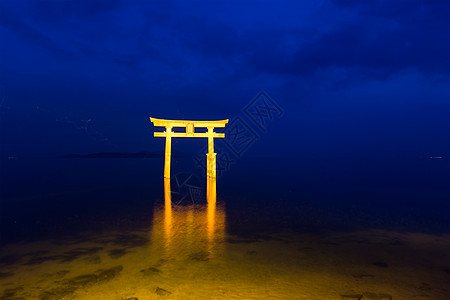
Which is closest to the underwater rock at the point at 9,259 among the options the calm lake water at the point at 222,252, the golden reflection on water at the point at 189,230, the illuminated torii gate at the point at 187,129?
the calm lake water at the point at 222,252

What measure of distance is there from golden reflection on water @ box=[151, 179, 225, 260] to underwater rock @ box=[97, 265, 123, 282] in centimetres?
117

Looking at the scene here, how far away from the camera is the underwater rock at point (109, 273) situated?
513 cm

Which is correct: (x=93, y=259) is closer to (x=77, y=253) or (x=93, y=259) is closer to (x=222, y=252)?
(x=77, y=253)

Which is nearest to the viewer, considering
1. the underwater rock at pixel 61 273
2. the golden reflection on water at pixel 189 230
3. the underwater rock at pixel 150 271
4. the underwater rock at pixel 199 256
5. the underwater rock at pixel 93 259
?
the underwater rock at pixel 61 273

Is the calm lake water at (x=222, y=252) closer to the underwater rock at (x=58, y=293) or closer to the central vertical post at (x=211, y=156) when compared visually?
the underwater rock at (x=58, y=293)

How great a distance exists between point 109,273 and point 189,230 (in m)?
3.38

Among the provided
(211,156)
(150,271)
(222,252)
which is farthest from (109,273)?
(211,156)

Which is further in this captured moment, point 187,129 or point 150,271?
point 187,129

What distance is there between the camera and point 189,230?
335 inches

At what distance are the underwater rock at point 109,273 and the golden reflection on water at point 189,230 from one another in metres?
1.17

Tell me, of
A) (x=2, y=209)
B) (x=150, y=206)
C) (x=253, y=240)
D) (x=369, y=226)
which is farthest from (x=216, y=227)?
(x=2, y=209)

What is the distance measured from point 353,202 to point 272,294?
1211 cm

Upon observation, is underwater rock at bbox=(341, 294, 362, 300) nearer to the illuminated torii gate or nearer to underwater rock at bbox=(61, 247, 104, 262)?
underwater rock at bbox=(61, 247, 104, 262)

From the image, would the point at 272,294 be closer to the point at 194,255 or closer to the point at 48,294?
the point at 194,255
